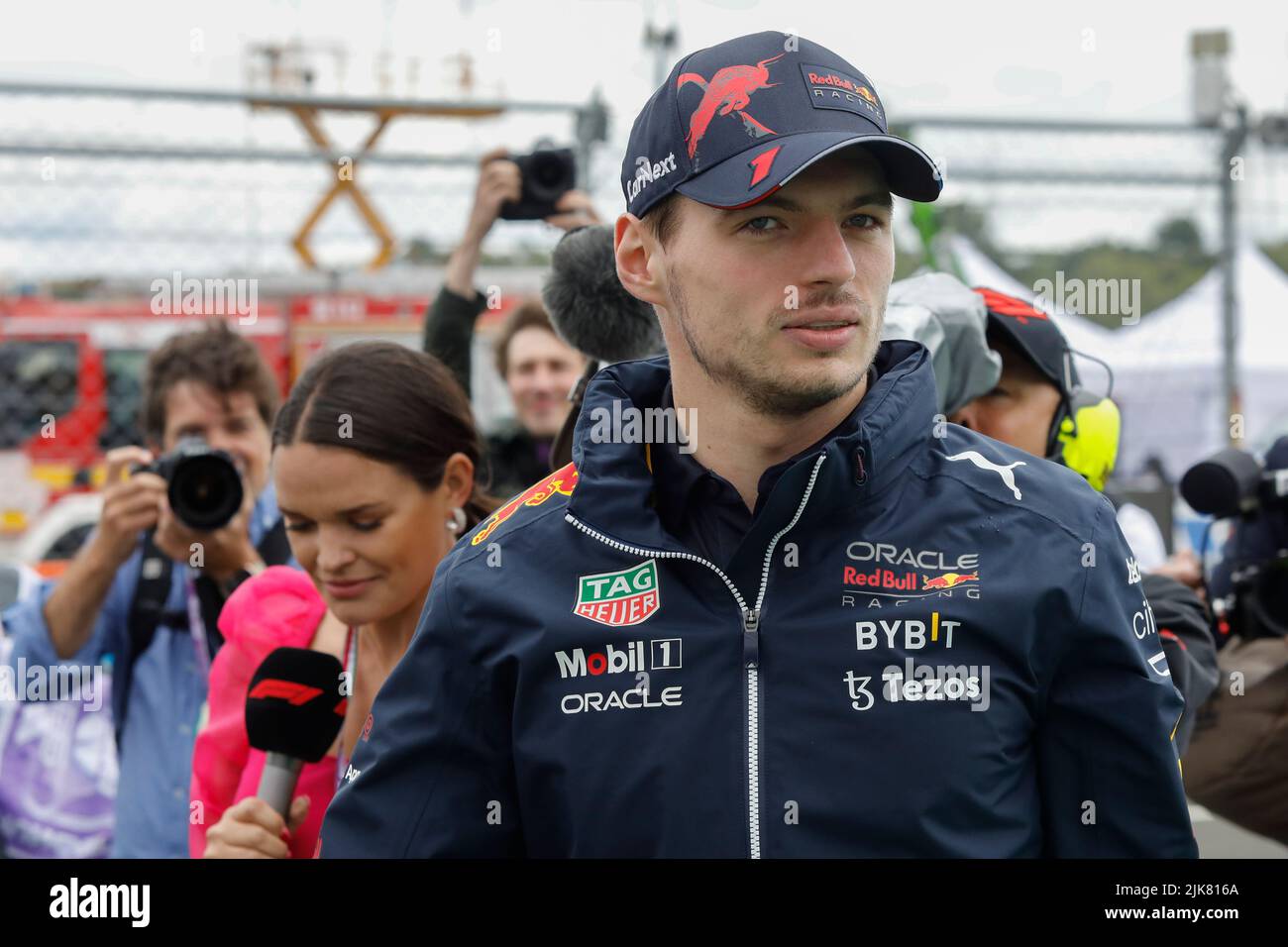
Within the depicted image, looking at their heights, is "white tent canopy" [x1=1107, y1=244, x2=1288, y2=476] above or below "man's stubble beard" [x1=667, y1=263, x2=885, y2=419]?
Answer: above

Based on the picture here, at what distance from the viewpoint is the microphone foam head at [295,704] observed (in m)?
2.03

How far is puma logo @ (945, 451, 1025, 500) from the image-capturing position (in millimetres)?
1549

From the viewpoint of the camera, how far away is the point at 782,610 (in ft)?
4.92

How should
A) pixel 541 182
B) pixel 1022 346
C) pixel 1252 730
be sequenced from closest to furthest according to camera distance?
pixel 1022 346 → pixel 1252 730 → pixel 541 182

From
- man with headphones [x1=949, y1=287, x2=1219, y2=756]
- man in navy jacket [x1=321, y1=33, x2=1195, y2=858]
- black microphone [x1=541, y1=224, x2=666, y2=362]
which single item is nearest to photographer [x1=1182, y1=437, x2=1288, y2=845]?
man with headphones [x1=949, y1=287, x2=1219, y2=756]

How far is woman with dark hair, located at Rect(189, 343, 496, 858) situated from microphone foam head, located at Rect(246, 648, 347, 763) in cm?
6

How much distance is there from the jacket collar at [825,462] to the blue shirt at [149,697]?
63.0 inches

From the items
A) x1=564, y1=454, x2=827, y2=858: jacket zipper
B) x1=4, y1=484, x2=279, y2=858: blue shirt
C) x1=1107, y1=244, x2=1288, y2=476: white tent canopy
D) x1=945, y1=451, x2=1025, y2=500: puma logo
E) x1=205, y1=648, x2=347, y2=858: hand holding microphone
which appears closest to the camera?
x1=564, y1=454, x2=827, y2=858: jacket zipper

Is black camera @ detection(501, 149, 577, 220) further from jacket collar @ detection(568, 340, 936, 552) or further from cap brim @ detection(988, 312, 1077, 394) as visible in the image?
jacket collar @ detection(568, 340, 936, 552)

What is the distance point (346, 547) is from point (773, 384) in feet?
3.05

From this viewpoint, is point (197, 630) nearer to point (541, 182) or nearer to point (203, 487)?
point (203, 487)

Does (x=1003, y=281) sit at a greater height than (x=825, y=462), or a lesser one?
greater

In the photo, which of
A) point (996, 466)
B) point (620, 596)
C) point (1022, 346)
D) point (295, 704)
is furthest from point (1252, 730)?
point (295, 704)
